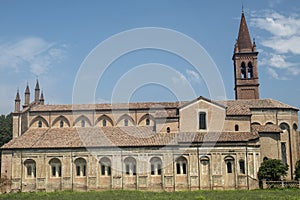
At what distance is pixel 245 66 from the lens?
59.5 metres

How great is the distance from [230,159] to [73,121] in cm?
2264

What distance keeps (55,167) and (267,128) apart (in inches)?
1004

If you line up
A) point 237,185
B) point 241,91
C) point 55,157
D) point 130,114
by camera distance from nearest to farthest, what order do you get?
point 237,185, point 55,157, point 130,114, point 241,91

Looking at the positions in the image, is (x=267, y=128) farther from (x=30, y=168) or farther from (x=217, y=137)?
(x=30, y=168)

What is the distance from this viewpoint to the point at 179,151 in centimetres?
4100

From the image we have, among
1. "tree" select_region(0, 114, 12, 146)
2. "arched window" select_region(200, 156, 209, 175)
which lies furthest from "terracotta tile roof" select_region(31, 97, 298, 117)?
"tree" select_region(0, 114, 12, 146)

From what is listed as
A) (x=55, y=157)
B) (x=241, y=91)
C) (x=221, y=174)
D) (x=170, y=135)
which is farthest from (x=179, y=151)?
(x=241, y=91)

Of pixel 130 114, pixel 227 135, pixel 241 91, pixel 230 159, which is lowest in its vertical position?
pixel 230 159

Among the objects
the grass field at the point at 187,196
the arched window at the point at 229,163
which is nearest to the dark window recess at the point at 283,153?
the arched window at the point at 229,163

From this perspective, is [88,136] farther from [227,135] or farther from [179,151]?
[227,135]

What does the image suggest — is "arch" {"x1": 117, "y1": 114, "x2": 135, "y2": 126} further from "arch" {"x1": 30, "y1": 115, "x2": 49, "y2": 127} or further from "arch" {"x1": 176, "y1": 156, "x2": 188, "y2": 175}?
"arch" {"x1": 176, "y1": 156, "x2": 188, "y2": 175}

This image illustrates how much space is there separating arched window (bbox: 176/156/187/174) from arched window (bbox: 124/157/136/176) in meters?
4.90

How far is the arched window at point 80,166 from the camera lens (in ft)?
140

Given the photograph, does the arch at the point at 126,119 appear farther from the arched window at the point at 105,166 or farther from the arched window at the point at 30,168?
the arched window at the point at 30,168
